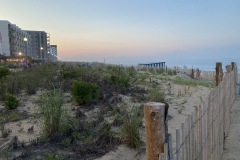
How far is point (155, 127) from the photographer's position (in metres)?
2.42

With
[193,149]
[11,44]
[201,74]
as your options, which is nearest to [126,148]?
[193,149]

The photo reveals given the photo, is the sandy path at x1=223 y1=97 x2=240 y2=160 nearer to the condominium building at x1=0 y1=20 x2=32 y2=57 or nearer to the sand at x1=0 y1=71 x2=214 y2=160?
the sand at x1=0 y1=71 x2=214 y2=160

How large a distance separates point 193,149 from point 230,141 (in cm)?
329

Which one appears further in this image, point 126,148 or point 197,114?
point 126,148

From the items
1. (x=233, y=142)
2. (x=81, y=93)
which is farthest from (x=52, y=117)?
(x=233, y=142)

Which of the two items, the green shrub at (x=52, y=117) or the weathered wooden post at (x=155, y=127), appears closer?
the weathered wooden post at (x=155, y=127)

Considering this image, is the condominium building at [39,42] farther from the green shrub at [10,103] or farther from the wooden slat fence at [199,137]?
the wooden slat fence at [199,137]

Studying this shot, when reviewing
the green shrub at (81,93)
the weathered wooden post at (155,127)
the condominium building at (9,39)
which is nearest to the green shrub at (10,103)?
the green shrub at (81,93)

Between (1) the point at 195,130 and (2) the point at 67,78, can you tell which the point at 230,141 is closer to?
(1) the point at 195,130

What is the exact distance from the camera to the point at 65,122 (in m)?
6.05

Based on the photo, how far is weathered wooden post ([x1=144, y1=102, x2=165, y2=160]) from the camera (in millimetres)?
2377

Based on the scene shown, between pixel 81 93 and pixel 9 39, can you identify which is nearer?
pixel 81 93

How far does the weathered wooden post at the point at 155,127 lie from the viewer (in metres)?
2.38

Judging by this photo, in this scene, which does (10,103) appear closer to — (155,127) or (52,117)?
(52,117)
